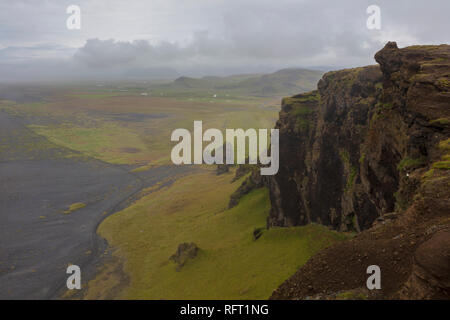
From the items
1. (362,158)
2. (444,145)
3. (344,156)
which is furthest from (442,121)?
(344,156)

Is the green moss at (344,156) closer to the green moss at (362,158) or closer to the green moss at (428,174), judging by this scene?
the green moss at (362,158)

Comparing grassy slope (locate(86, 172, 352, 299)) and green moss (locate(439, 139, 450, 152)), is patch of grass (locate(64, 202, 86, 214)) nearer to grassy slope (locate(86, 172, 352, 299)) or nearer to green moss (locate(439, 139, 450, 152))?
grassy slope (locate(86, 172, 352, 299))

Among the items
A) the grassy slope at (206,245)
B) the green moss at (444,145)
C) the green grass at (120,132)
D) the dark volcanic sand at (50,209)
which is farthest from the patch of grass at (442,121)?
the green grass at (120,132)

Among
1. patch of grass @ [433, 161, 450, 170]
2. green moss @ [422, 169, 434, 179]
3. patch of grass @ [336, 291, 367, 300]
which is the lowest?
patch of grass @ [336, 291, 367, 300]

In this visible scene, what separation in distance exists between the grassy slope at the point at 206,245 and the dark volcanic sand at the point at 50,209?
5454 mm

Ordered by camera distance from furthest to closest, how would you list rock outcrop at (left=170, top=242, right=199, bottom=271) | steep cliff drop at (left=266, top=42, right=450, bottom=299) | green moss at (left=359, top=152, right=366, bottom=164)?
rock outcrop at (left=170, top=242, right=199, bottom=271) < green moss at (left=359, top=152, right=366, bottom=164) < steep cliff drop at (left=266, top=42, right=450, bottom=299)

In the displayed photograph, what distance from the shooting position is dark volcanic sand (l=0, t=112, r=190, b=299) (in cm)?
4906

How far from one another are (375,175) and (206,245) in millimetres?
27575

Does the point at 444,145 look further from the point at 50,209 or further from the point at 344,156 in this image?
the point at 50,209

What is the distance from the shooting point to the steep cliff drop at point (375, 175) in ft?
45.0

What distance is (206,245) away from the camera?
4731 centimetres

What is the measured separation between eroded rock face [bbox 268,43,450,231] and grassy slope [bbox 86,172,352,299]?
12.5 ft

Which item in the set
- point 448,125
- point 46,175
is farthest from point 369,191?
point 46,175

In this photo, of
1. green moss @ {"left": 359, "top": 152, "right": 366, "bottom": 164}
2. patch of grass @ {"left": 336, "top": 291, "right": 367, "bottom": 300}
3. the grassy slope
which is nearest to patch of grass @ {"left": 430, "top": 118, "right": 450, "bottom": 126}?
green moss @ {"left": 359, "top": 152, "right": 366, "bottom": 164}
